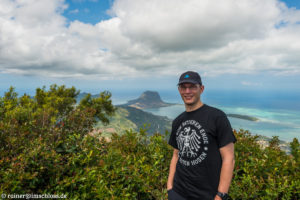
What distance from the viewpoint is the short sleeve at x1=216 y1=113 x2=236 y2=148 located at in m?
2.18

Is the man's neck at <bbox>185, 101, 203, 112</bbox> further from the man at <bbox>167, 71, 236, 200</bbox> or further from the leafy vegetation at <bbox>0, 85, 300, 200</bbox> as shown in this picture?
the leafy vegetation at <bbox>0, 85, 300, 200</bbox>

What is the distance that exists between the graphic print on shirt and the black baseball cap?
2.15 ft

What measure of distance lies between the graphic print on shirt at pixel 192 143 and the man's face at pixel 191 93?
0.33 metres

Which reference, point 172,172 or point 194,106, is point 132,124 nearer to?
point 172,172

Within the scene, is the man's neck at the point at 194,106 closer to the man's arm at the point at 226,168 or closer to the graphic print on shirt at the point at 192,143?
the graphic print on shirt at the point at 192,143

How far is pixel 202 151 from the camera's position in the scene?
235 centimetres

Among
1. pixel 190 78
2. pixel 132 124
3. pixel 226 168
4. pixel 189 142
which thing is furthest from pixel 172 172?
pixel 132 124

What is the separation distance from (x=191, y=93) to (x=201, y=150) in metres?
0.91

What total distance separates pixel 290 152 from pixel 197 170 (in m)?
4.52

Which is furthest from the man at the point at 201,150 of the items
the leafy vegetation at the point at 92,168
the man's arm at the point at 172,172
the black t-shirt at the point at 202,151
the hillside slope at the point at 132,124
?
the hillside slope at the point at 132,124

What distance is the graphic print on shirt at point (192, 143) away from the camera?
2.35m

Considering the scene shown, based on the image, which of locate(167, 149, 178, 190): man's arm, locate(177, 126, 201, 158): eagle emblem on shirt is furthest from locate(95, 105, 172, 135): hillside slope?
locate(177, 126, 201, 158): eagle emblem on shirt

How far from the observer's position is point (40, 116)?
5.01 meters

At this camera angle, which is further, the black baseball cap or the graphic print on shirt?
the black baseball cap
